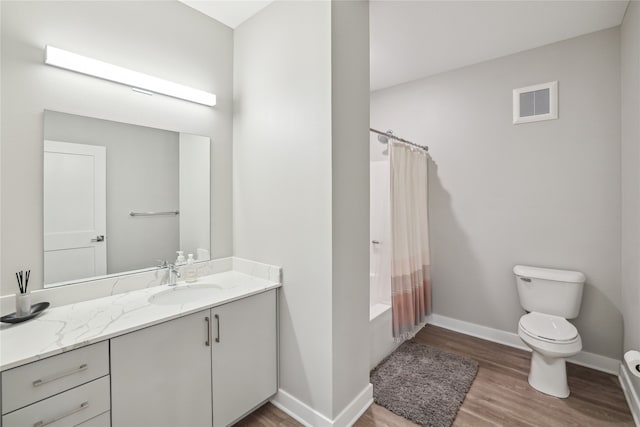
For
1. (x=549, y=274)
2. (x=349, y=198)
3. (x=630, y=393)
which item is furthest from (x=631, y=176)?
(x=349, y=198)

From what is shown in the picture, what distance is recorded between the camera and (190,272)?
2002 millimetres

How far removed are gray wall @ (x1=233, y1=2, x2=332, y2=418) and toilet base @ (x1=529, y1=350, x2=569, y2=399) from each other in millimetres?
1554

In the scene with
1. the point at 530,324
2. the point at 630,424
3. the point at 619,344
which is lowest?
the point at 630,424

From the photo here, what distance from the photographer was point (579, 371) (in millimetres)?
2344

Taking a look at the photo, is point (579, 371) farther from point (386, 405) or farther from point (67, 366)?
point (67, 366)

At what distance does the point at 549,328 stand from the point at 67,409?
2.80m

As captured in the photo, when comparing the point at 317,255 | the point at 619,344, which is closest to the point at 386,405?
the point at 317,255

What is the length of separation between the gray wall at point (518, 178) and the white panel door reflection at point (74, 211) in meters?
2.86

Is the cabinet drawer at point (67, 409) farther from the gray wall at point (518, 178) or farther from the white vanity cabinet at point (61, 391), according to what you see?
the gray wall at point (518, 178)

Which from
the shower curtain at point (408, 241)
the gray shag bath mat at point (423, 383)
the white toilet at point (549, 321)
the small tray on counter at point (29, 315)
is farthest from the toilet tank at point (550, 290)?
the small tray on counter at point (29, 315)

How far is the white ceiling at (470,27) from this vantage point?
2033 millimetres

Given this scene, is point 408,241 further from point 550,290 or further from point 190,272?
point 190,272

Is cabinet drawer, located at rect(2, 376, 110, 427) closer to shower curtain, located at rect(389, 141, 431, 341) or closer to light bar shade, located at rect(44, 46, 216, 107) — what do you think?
light bar shade, located at rect(44, 46, 216, 107)

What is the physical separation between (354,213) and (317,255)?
13.5 inches
